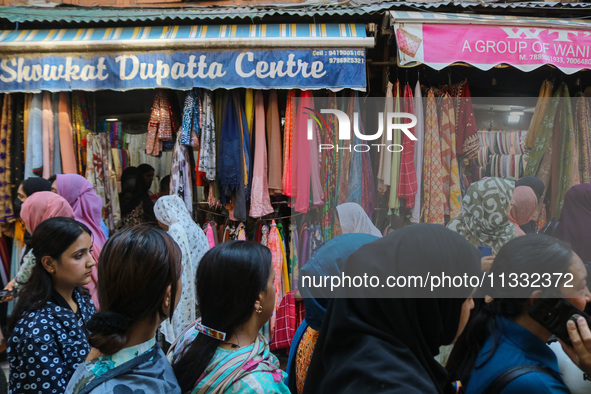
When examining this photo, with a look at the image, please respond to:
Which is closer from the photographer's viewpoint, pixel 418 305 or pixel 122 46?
pixel 418 305

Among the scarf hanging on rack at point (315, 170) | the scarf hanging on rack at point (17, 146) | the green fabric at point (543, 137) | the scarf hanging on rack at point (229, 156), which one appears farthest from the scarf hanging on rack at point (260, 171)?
the green fabric at point (543, 137)

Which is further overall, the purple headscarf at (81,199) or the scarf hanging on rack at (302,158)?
the scarf hanging on rack at (302,158)

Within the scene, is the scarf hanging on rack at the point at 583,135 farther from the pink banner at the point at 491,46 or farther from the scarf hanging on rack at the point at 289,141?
the scarf hanging on rack at the point at 289,141

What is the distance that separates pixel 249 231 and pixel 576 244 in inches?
103

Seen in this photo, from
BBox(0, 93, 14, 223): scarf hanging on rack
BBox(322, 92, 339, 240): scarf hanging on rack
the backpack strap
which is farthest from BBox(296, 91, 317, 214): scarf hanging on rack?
the backpack strap

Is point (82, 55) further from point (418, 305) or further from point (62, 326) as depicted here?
point (418, 305)

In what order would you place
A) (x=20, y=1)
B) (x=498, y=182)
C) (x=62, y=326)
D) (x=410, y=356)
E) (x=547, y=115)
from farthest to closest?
(x=20, y=1), (x=547, y=115), (x=498, y=182), (x=62, y=326), (x=410, y=356)

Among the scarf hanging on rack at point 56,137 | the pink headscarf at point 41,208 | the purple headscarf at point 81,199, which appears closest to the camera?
the pink headscarf at point 41,208

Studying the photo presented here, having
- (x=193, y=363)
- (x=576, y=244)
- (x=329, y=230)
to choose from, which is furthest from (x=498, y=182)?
(x=193, y=363)

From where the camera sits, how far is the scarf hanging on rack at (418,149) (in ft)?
12.7

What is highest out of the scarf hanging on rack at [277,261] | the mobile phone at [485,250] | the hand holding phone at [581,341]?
the mobile phone at [485,250]

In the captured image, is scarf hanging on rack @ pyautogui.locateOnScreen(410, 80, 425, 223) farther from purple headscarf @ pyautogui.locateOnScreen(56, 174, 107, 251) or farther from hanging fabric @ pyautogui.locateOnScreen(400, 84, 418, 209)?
purple headscarf @ pyautogui.locateOnScreen(56, 174, 107, 251)

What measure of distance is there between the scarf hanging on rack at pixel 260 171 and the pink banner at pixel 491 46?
4.15 feet

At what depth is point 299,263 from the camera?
159 inches
